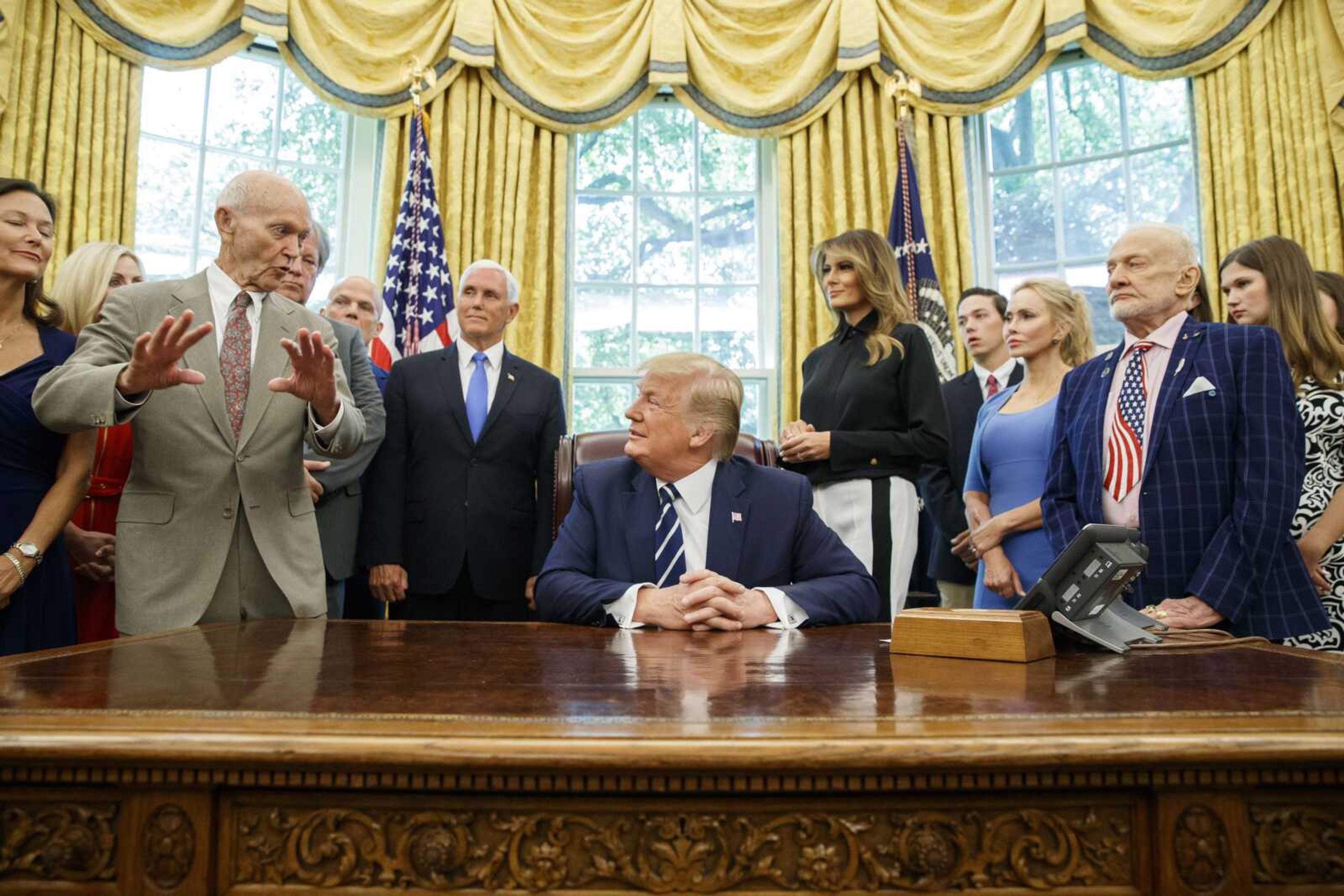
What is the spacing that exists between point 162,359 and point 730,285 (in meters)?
4.63

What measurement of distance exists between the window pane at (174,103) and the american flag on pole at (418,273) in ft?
4.47

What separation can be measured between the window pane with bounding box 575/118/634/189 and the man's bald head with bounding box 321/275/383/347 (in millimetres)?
2700

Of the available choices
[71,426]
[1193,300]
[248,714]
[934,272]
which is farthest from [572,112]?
[248,714]

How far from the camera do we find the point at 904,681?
3.75 ft

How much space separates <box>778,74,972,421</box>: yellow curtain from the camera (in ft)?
18.5

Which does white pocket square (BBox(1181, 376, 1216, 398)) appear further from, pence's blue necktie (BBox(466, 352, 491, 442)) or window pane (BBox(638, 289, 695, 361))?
window pane (BBox(638, 289, 695, 361))

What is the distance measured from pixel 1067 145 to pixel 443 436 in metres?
4.65

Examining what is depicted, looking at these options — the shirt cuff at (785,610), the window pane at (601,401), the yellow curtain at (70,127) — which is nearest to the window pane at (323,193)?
the yellow curtain at (70,127)

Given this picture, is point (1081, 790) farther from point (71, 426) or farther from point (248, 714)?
point (71, 426)

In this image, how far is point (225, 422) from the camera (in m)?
2.08

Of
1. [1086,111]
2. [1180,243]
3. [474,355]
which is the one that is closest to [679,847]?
[1180,243]

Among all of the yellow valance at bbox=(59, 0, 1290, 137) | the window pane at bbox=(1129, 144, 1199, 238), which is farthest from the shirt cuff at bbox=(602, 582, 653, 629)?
the window pane at bbox=(1129, 144, 1199, 238)

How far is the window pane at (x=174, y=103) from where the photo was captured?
18.1 feet

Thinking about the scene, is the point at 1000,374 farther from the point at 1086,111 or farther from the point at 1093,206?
the point at 1086,111
